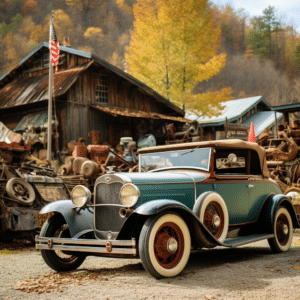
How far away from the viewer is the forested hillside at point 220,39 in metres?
50.7

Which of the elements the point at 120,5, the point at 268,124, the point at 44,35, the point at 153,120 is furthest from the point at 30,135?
the point at 120,5

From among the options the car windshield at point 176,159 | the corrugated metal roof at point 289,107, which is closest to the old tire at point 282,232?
the car windshield at point 176,159

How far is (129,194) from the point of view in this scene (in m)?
5.25

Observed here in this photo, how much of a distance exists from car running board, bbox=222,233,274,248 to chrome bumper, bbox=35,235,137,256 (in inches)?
62.7

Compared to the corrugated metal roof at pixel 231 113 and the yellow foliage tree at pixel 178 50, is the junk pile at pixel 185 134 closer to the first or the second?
the yellow foliage tree at pixel 178 50

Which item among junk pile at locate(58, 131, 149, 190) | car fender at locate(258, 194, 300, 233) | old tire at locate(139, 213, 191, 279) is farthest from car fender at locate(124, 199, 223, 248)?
junk pile at locate(58, 131, 149, 190)

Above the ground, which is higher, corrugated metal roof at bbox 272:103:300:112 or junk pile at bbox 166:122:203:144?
corrugated metal roof at bbox 272:103:300:112

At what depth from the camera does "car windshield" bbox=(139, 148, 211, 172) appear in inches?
255

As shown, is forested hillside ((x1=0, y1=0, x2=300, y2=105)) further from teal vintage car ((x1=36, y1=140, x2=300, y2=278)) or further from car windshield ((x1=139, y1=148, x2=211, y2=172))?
car windshield ((x1=139, y1=148, x2=211, y2=172))

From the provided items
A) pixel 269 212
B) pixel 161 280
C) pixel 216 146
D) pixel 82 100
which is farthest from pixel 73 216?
pixel 82 100

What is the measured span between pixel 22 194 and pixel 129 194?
14.5 feet

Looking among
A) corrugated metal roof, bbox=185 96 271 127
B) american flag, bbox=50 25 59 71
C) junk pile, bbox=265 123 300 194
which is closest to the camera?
junk pile, bbox=265 123 300 194

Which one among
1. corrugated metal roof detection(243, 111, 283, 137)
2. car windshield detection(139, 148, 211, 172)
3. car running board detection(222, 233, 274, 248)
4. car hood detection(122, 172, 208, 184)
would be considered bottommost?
car running board detection(222, 233, 274, 248)

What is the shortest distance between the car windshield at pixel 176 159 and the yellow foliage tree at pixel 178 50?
1656cm
